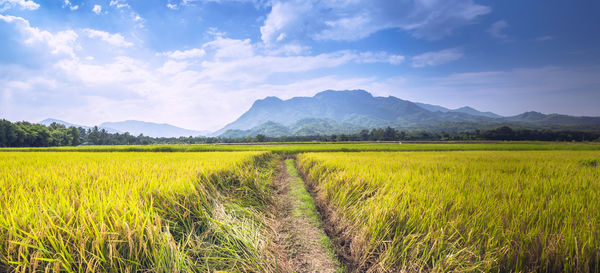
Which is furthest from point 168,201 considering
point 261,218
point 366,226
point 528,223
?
point 528,223

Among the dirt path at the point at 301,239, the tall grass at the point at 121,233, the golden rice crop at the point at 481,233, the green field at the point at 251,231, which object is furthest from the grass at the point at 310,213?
the tall grass at the point at 121,233

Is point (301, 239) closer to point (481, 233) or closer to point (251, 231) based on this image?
point (251, 231)

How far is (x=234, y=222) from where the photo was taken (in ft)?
10.8

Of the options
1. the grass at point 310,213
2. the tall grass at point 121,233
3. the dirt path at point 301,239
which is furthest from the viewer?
the grass at point 310,213

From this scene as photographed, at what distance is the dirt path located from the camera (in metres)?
2.90

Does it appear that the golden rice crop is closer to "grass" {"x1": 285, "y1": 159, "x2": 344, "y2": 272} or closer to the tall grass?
"grass" {"x1": 285, "y1": 159, "x2": 344, "y2": 272}

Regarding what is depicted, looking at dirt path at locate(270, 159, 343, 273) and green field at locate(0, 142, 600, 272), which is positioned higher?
green field at locate(0, 142, 600, 272)

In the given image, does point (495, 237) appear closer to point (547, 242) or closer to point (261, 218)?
point (547, 242)

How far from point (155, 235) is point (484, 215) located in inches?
158

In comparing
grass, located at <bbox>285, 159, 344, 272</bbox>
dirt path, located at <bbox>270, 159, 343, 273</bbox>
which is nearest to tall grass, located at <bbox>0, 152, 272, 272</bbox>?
dirt path, located at <bbox>270, 159, 343, 273</bbox>

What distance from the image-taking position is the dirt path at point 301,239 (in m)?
2.90

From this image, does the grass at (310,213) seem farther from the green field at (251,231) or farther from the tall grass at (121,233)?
the tall grass at (121,233)

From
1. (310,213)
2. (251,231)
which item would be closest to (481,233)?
(251,231)

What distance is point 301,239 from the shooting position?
3641mm
